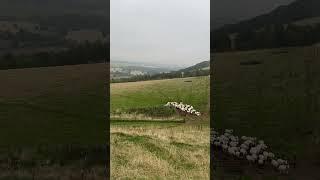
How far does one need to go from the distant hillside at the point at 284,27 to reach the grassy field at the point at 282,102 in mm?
254

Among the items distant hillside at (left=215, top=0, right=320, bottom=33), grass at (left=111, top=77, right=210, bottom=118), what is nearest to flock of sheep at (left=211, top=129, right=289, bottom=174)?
distant hillside at (left=215, top=0, right=320, bottom=33)

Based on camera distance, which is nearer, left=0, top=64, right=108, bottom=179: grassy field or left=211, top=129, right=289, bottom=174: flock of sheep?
left=0, top=64, right=108, bottom=179: grassy field

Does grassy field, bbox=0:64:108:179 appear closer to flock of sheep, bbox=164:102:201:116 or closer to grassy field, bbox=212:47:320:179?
grassy field, bbox=212:47:320:179

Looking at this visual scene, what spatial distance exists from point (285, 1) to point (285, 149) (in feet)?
11.1

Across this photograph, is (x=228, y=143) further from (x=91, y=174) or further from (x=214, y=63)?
(x=91, y=174)

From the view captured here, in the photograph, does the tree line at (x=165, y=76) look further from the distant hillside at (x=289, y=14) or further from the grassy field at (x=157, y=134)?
the distant hillside at (x=289, y=14)

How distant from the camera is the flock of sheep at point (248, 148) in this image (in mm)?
8836

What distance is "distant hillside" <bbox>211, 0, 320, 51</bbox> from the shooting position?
9289mm

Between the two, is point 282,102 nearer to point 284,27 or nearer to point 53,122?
point 284,27

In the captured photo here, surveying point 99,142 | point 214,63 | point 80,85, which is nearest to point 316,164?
point 214,63

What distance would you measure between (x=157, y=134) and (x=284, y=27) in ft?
20.4

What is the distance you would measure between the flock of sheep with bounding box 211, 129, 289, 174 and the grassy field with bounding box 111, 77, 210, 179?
1.61m

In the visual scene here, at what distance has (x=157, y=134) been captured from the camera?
14.0 m

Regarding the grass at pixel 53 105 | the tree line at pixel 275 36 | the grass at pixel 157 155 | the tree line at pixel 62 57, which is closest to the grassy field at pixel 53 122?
the grass at pixel 53 105
